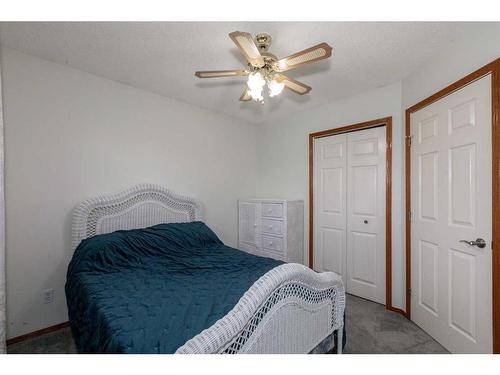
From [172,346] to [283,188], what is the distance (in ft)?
9.21

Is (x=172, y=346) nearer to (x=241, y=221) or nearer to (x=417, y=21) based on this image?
(x=417, y=21)

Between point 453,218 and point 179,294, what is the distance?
6.66 feet

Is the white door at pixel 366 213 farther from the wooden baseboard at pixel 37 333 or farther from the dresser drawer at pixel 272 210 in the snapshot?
the wooden baseboard at pixel 37 333

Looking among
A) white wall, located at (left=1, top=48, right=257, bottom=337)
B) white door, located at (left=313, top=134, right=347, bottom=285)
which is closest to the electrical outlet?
white wall, located at (left=1, top=48, right=257, bottom=337)

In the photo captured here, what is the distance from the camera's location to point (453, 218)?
1.80 meters

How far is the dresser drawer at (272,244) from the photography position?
10.2 feet

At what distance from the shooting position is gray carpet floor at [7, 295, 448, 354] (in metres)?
1.84

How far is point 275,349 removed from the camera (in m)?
1.19

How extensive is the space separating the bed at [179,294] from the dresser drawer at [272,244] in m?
0.93

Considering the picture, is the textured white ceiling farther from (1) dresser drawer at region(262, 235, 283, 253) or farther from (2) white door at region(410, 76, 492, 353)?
(1) dresser drawer at region(262, 235, 283, 253)

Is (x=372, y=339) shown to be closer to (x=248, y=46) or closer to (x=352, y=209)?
(x=352, y=209)

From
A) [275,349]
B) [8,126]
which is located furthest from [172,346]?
[8,126]

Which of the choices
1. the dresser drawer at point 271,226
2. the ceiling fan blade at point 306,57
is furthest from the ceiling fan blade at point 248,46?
the dresser drawer at point 271,226
